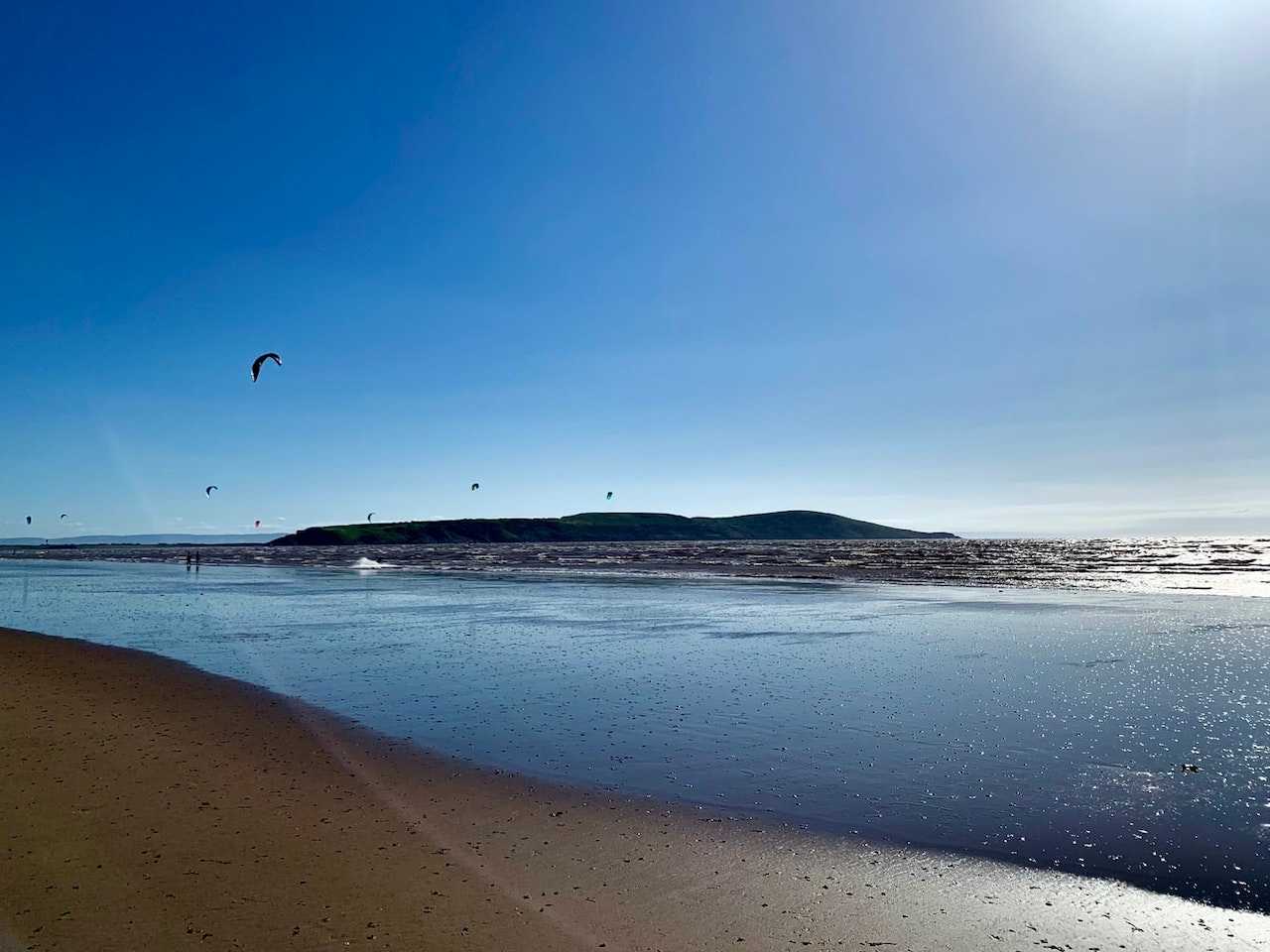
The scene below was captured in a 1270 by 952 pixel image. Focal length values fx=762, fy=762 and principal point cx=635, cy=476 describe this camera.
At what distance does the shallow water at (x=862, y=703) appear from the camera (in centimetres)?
855

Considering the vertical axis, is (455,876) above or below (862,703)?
above

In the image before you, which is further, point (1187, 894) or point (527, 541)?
point (527, 541)

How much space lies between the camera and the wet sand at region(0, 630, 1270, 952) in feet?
19.9

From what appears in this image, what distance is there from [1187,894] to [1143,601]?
3199 centimetres

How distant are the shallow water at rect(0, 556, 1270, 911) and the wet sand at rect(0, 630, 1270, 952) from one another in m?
0.88

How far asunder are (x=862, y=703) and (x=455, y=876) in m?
9.33

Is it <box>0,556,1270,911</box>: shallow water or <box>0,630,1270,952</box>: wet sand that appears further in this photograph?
<box>0,556,1270,911</box>: shallow water

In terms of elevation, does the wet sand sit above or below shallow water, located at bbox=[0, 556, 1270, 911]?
above

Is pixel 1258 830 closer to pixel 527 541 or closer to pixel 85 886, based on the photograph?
pixel 85 886

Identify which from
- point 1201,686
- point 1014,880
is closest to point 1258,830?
point 1014,880

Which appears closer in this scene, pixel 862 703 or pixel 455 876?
pixel 455 876

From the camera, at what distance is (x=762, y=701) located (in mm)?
14547

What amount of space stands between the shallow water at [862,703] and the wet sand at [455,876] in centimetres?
88

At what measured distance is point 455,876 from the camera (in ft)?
23.4
